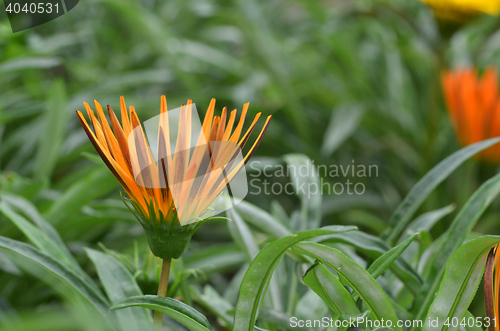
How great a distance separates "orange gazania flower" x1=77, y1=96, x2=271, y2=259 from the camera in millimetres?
262

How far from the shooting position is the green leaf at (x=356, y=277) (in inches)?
12.3

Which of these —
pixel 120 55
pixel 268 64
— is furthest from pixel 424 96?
pixel 120 55

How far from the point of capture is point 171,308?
0.30m

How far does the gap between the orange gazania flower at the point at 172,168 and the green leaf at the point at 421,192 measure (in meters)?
0.27

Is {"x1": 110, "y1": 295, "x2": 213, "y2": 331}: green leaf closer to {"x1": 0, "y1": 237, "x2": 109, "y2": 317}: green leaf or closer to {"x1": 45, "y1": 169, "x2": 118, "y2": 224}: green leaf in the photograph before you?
{"x1": 0, "y1": 237, "x2": 109, "y2": 317}: green leaf

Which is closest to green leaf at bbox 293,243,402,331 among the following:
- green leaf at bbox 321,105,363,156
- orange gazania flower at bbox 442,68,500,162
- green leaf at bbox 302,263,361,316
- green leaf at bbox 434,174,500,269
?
green leaf at bbox 302,263,361,316

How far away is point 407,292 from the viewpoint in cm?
48

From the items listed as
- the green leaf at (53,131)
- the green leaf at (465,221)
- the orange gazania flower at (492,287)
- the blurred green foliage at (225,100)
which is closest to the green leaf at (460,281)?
the orange gazania flower at (492,287)

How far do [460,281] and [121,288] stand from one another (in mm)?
284

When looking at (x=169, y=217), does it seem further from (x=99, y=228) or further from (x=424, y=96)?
(x=424, y=96)

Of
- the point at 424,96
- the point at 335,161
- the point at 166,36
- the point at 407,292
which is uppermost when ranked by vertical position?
the point at 166,36

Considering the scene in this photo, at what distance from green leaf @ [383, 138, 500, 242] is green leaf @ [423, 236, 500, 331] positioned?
0.48 ft

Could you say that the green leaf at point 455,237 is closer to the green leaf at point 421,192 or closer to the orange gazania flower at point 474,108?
the green leaf at point 421,192

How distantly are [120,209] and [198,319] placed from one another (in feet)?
1.31
